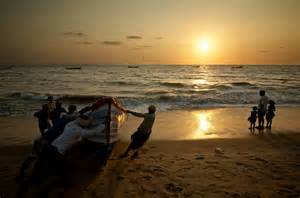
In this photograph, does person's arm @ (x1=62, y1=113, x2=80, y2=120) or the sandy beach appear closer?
the sandy beach

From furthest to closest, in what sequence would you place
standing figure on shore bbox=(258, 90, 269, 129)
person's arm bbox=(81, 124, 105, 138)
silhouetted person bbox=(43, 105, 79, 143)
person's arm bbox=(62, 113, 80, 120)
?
standing figure on shore bbox=(258, 90, 269, 129)
person's arm bbox=(81, 124, 105, 138)
person's arm bbox=(62, 113, 80, 120)
silhouetted person bbox=(43, 105, 79, 143)

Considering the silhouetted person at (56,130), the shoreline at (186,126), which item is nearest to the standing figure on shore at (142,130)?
the silhouetted person at (56,130)

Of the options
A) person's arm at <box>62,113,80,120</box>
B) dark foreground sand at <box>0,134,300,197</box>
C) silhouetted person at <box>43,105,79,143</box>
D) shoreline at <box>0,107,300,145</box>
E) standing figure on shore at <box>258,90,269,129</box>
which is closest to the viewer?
dark foreground sand at <box>0,134,300,197</box>

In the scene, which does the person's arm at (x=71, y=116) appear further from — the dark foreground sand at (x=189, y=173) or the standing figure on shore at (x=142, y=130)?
the standing figure on shore at (x=142, y=130)

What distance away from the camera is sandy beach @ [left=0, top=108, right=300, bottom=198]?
6457 mm

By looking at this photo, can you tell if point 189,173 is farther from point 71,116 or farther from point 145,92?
point 145,92

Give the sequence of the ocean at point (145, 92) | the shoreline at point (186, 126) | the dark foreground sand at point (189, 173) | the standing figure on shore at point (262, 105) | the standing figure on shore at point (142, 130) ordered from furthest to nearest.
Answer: the ocean at point (145, 92) < the standing figure on shore at point (262, 105) < the shoreline at point (186, 126) < the standing figure on shore at point (142, 130) < the dark foreground sand at point (189, 173)

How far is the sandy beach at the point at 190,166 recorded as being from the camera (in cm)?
646

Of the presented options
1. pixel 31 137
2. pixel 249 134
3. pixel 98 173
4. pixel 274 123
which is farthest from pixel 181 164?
pixel 274 123

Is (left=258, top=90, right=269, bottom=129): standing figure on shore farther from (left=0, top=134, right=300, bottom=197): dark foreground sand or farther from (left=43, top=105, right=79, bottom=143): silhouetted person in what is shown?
(left=43, top=105, right=79, bottom=143): silhouetted person

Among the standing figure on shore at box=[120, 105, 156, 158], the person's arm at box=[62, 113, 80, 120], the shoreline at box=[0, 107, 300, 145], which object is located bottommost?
the shoreline at box=[0, 107, 300, 145]

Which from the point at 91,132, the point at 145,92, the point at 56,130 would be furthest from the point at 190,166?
the point at 145,92

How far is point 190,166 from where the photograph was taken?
8.00 meters

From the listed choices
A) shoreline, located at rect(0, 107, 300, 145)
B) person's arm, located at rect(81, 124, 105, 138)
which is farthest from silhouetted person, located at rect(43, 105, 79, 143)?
shoreline, located at rect(0, 107, 300, 145)
